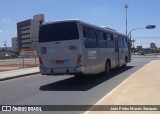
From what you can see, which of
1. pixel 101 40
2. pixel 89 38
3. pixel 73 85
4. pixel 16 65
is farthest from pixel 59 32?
pixel 16 65

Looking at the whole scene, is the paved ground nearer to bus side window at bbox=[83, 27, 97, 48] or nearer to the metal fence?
the metal fence

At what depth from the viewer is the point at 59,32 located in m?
16.0

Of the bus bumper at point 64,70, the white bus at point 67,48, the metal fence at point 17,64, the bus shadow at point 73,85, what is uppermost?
the white bus at point 67,48

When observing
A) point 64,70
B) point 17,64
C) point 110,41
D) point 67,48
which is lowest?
point 17,64

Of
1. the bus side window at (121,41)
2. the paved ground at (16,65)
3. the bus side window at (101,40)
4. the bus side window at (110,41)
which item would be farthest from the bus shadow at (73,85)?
the paved ground at (16,65)

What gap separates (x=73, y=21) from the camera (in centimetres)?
1556

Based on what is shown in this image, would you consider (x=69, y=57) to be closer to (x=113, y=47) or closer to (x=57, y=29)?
(x=57, y=29)

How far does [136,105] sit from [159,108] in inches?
28.1

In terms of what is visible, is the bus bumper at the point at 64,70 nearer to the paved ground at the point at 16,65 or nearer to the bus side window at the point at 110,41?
the bus side window at the point at 110,41

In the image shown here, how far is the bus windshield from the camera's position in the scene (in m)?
15.6

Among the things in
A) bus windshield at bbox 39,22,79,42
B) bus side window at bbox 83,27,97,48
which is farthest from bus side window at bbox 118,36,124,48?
bus windshield at bbox 39,22,79,42

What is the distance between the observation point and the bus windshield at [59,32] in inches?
614

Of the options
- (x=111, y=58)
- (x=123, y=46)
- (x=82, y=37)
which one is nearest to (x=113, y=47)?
(x=111, y=58)

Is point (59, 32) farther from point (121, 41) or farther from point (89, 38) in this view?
point (121, 41)
